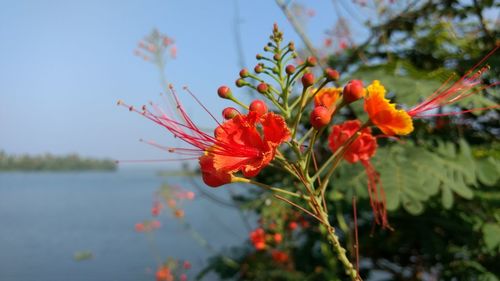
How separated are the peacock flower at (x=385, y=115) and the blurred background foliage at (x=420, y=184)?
472 millimetres

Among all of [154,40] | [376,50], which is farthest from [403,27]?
[154,40]

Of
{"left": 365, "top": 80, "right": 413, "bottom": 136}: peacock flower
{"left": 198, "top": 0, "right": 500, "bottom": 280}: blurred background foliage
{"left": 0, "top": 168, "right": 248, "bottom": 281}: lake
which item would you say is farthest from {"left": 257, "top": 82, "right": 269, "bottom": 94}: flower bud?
{"left": 0, "top": 168, "right": 248, "bottom": 281}: lake

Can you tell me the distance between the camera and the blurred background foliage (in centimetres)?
210

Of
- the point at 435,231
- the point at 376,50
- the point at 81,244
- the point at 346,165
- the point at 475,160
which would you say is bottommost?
the point at 435,231

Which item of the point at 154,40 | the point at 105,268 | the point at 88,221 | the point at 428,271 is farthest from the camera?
the point at 88,221

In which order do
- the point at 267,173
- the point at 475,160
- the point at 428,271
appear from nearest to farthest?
the point at 475,160 → the point at 428,271 → the point at 267,173

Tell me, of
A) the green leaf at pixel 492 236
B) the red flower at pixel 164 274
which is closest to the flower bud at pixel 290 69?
the green leaf at pixel 492 236

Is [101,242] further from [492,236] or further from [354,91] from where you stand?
[354,91]

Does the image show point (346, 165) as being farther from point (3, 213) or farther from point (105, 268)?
point (3, 213)

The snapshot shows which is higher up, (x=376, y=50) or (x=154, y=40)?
(x=154, y=40)

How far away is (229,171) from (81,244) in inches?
589

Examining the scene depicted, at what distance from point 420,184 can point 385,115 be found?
955 millimetres

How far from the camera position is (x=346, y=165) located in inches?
89.7

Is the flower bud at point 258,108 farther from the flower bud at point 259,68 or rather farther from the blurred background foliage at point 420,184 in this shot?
the blurred background foliage at point 420,184
